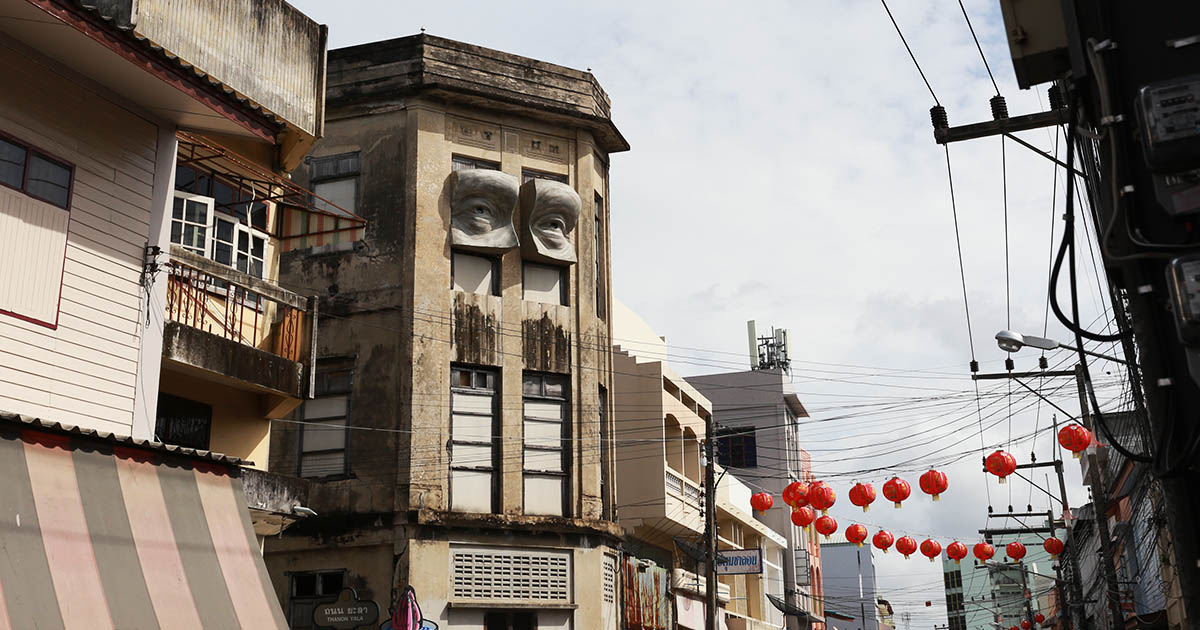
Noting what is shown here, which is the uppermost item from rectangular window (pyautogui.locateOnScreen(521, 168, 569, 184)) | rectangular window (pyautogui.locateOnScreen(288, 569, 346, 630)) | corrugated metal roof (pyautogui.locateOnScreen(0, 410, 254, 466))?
rectangular window (pyautogui.locateOnScreen(521, 168, 569, 184))

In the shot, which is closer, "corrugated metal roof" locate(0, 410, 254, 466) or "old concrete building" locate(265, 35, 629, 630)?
"corrugated metal roof" locate(0, 410, 254, 466)

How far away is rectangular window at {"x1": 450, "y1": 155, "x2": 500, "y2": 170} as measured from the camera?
25.2 metres

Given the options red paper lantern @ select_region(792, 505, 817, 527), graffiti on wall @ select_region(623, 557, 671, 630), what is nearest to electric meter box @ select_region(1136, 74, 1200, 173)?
red paper lantern @ select_region(792, 505, 817, 527)

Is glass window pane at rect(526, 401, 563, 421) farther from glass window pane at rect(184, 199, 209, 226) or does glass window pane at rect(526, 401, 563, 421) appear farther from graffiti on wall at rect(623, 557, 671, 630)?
glass window pane at rect(184, 199, 209, 226)

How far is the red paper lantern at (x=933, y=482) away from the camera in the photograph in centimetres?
2345

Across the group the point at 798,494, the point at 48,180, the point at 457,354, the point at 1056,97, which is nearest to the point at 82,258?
the point at 48,180

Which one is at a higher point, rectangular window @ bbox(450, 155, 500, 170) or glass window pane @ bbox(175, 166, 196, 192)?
rectangular window @ bbox(450, 155, 500, 170)

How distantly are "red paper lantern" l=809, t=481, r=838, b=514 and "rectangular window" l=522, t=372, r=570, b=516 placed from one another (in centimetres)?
575

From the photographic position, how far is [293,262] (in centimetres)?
2512

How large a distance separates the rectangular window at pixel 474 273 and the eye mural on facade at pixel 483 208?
1.33ft

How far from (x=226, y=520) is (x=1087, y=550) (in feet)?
166

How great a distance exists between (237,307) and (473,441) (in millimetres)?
7781

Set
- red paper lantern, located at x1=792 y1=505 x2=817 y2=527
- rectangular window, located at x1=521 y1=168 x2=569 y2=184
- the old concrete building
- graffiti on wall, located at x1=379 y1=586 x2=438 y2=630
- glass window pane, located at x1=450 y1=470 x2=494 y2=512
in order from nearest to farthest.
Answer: graffiti on wall, located at x1=379 y1=586 x2=438 y2=630
the old concrete building
glass window pane, located at x1=450 y1=470 x2=494 y2=512
rectangular window, located at x1=521 y1=168 x2=569 y2=184
red paper lantern, located at x1=792 y1=505 x2=817 y2=527

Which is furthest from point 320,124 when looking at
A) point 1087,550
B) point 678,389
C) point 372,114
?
point 1087,550
